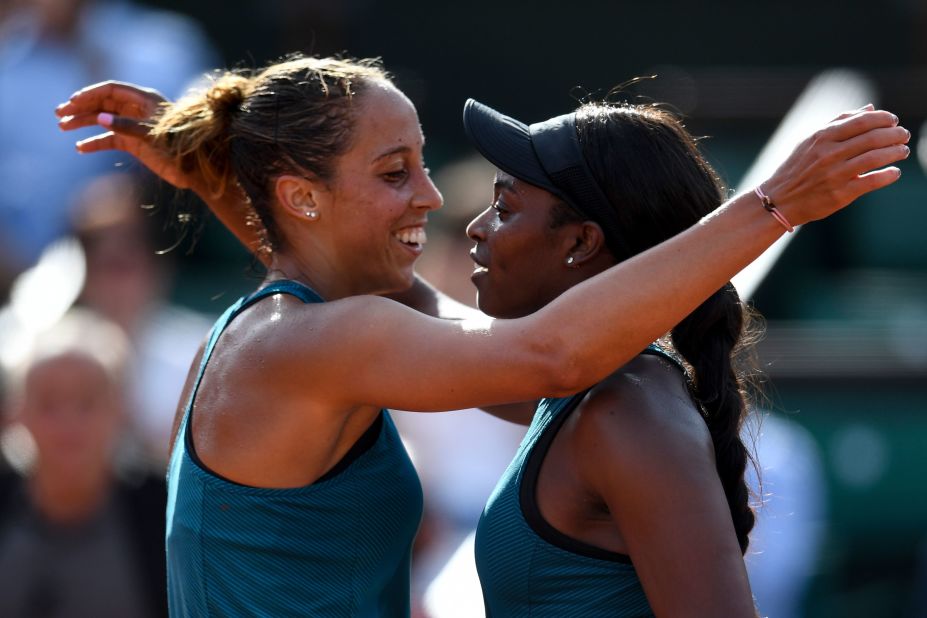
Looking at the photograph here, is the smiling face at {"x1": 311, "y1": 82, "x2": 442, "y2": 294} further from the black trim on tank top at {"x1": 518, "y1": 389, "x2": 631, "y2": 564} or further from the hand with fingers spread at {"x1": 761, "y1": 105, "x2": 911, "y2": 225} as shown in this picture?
the hand with fingers spread at {"x1": 761, "y1": 105, "x2": 911, "y2": 225}

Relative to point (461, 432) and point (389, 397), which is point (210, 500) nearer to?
point (389, 397)

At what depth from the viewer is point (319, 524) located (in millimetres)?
2305

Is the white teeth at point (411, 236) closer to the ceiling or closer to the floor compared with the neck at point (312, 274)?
closer to the ceiling

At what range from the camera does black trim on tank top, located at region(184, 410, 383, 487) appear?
2.32 metres

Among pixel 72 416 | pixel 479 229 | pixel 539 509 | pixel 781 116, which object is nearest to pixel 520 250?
pixel 479 229

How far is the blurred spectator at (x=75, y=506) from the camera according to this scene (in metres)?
3.83

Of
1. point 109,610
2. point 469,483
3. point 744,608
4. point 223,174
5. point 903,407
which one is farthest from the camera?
point 903,407

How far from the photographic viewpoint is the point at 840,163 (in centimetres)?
195

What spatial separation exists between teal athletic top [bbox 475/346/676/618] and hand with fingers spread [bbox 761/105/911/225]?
512 millimetres

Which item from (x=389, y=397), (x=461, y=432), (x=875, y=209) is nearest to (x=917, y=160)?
(x=875, y=209)

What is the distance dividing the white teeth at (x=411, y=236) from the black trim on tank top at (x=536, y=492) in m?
0.54

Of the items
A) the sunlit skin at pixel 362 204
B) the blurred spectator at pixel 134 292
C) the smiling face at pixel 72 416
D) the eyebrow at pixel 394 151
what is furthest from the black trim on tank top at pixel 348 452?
the blurred spectator at pixel 134 292

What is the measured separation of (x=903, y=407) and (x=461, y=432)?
1633 millimetres

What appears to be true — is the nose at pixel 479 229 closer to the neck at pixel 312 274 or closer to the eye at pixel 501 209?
the eye at pixel 501 209
